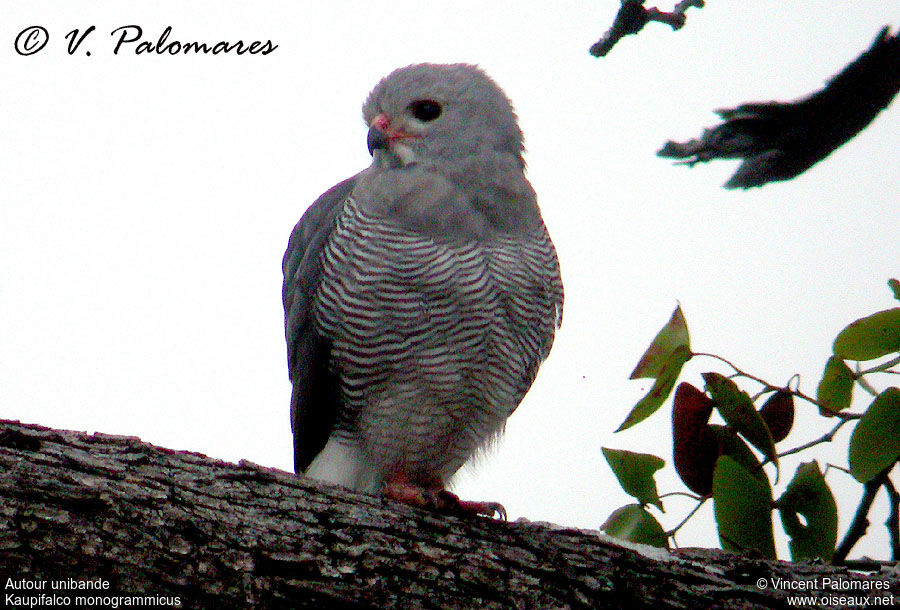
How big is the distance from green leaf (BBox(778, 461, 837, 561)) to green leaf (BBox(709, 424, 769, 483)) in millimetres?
126

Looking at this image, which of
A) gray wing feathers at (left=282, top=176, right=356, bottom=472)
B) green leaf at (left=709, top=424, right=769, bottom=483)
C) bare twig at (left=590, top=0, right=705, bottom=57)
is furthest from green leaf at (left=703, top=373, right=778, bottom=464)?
bare twig at (left=590, top=0, right=705, bottom=57)

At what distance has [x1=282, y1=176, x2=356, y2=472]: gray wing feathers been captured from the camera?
371cm

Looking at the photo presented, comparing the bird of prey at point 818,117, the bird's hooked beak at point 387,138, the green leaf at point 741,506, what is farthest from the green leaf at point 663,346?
the bird of prey at point 818,117

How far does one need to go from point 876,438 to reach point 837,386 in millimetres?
360

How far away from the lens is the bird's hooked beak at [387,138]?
384 cm

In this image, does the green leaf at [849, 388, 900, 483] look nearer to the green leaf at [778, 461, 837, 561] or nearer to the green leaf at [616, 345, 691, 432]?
the green leaf at [778, 461, 837, 561]

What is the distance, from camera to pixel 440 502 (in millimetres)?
2916

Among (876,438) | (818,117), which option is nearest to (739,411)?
(876,438)

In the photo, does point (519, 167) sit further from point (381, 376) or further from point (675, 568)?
point (675, 568)

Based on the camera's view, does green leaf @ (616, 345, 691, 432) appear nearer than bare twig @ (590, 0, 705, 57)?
No

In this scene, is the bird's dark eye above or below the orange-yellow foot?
above

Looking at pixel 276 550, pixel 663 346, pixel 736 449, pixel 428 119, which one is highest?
pixel 428 119

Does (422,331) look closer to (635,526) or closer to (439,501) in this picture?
(439,501)

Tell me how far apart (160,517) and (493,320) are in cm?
172
